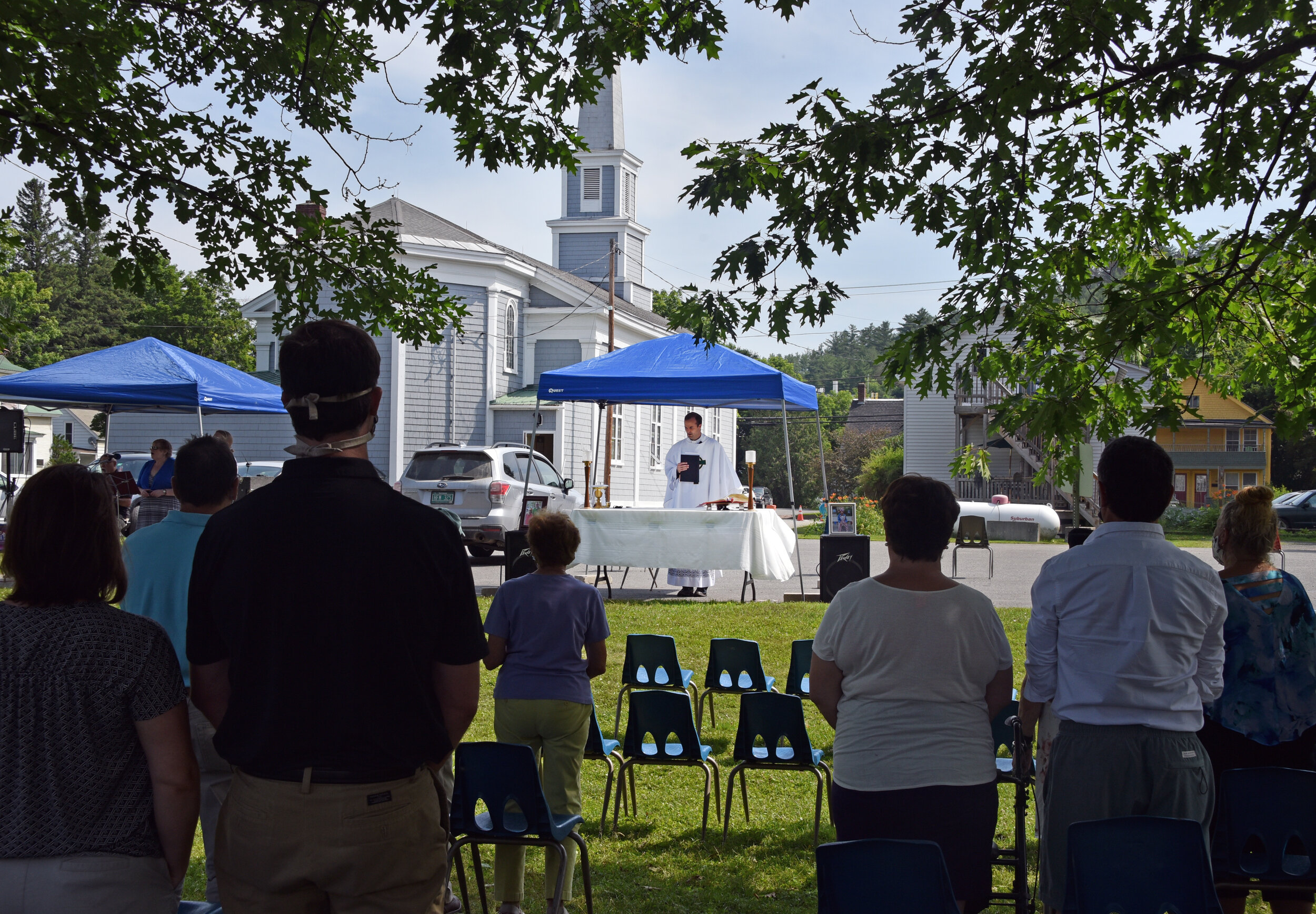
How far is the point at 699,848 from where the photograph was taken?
5.08m

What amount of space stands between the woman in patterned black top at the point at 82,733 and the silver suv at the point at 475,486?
13274 mm

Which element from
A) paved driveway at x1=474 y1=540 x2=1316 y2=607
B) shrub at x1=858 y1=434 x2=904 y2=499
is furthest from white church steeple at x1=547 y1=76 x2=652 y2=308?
paved driveway at x1=474 y1=540 x2=1316 y2=607

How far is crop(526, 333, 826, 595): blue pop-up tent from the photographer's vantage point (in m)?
11.9

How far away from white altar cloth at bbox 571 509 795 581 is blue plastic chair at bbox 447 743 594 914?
8.18 metres

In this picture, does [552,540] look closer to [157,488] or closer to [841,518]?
[841,518]

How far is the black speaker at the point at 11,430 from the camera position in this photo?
46.0 ft

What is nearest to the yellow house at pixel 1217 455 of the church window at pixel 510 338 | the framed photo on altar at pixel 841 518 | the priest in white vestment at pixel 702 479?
the church window at pixel 510 338

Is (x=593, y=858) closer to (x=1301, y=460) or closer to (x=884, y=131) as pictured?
(x=884, y=131)

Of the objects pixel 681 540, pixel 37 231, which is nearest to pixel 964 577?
pixel 681 540

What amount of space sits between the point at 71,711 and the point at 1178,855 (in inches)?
101

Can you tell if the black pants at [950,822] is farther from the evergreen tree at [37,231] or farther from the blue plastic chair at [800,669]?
A: the evergreen tree at [37,231]

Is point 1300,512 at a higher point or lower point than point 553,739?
higher

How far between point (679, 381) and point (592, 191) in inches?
1014

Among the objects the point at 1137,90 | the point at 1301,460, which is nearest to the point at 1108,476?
the point at 1137,90
